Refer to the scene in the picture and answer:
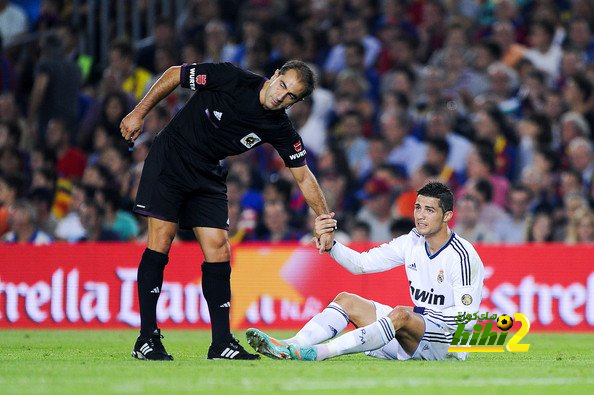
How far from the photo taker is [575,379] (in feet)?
26.9

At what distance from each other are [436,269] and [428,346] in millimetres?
590

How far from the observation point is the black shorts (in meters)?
9.45

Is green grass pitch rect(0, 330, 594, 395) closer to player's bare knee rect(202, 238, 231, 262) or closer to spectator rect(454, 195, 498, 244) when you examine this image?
player's bare knee rect(202, 238, 231, 262)

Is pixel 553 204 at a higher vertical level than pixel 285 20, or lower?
lower

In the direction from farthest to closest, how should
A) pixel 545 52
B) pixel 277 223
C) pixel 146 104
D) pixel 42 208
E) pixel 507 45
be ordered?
pixel 507 45, pixel 545 52, pixel 42 208, pixel 277 223, pixel 146 104

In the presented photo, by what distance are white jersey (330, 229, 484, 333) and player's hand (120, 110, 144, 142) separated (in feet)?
5.80

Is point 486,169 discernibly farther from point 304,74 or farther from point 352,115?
point 304,74

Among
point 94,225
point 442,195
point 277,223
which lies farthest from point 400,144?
point 442,195

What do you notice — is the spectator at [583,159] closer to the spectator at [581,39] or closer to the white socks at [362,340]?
the spectator at [581,39]

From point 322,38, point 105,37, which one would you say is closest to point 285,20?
point 322,38

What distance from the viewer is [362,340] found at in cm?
888

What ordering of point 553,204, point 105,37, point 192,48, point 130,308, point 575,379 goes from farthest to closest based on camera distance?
point 105,37, point 192,48, point 553,204, point 130,308, point 575,379

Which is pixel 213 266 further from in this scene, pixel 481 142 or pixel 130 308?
pixel 481 142

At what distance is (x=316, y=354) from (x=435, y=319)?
3.24 feet
